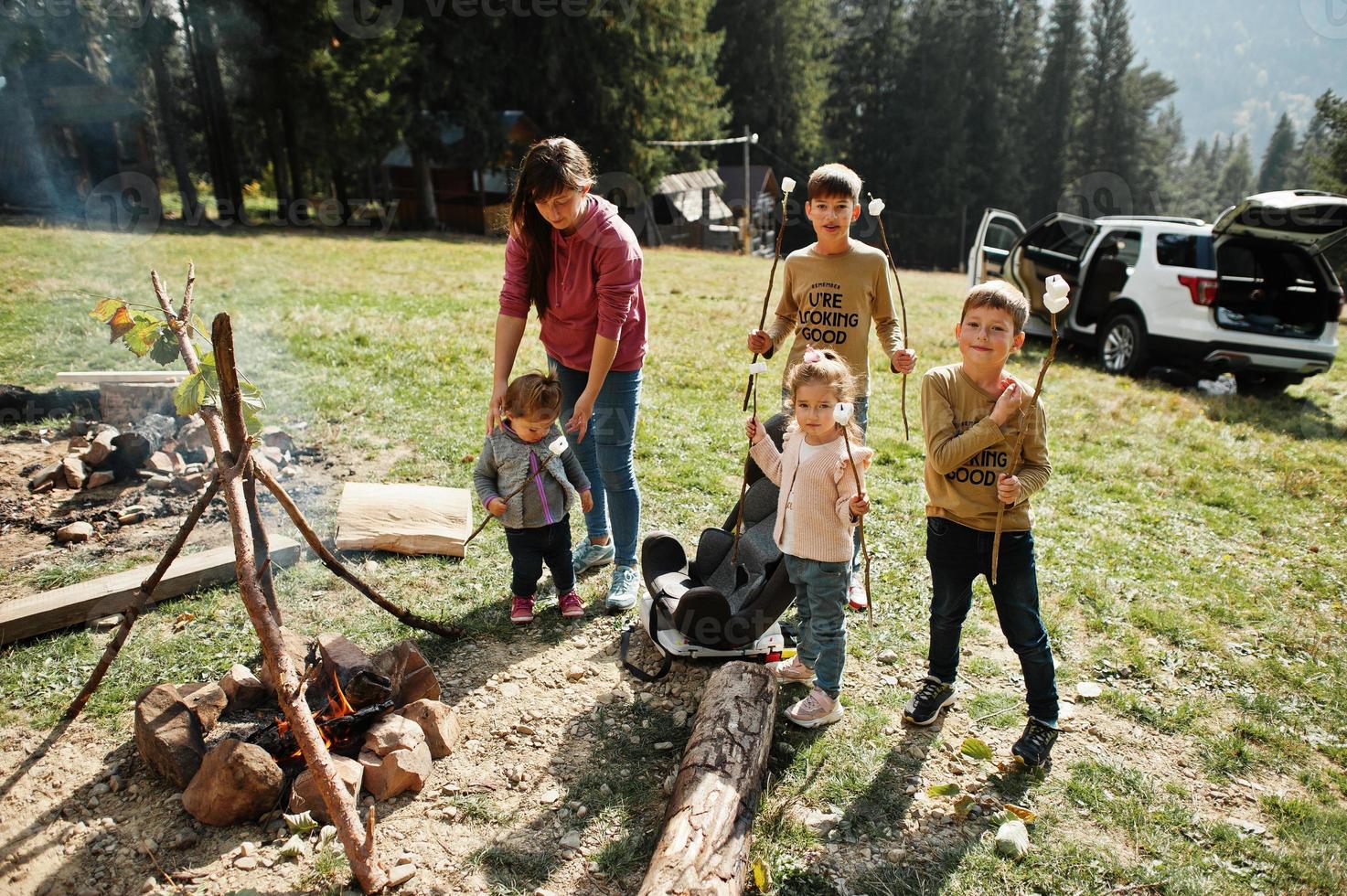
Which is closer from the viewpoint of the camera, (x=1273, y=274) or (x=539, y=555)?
(x=539, y=555)

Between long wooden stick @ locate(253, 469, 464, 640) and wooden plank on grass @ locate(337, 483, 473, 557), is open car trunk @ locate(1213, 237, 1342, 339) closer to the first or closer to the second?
wooden plank on grass @ locate(337, 483, 473, 557)

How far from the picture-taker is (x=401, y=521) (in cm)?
426

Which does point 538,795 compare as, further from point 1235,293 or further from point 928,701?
point 1235,293

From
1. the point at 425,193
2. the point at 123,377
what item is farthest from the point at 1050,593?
the point at 425,193

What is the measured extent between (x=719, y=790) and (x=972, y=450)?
4.33 feet

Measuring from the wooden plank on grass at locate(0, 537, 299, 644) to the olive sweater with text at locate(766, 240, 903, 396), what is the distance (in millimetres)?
2766

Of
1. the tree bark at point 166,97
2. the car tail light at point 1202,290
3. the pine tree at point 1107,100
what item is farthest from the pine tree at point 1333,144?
the pine tree at point 1107,100

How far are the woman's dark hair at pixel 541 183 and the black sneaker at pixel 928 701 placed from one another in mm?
2281

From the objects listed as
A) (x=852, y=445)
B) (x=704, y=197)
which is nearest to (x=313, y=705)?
(x=852, y=445)

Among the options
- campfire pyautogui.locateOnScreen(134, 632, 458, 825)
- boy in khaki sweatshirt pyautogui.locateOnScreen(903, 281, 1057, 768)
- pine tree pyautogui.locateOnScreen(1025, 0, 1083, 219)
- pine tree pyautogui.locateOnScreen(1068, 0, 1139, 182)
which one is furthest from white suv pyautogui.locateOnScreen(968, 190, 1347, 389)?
pine tree pyautogui.locateOnScreen(1068, 0, 1139, 182)

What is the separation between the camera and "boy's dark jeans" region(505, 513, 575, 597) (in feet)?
11.6

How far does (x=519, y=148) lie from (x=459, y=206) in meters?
3.12

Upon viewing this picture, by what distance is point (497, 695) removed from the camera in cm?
321

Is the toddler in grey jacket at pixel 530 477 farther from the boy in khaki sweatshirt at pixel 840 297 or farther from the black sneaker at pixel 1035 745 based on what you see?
the black sneaker at pixel 1035 745
